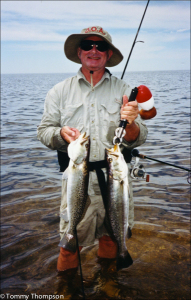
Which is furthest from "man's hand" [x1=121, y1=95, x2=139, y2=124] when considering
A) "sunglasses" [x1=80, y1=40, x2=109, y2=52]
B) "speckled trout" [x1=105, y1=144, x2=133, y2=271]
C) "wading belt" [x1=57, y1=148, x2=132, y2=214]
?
"sunglasses" [x1=80, y1=40, x2=109, y2=52]

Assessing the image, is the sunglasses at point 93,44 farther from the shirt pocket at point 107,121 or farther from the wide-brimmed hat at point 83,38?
the shirt pocket at point 107,121

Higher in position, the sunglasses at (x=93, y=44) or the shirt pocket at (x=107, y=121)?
the sunglasses at (x=93, y=44)

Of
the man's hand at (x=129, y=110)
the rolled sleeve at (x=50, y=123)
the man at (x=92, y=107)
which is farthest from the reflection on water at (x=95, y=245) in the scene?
the man's hand at (x=129, y=110)

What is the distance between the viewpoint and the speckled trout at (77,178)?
3027 millimetres

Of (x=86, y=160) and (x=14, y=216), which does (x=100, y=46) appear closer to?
(x=86, y=160)

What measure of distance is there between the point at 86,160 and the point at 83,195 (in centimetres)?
39

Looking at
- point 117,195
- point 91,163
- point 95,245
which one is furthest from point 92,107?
point 95,245

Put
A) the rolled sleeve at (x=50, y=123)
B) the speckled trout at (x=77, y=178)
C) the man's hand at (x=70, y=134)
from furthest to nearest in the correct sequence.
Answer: the rolled sleeve at (x=50, y=123)
the man's hand at (x=70, y=134)
the speckled trout at (x=77, y=178)

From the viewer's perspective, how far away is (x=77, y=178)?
3.12 metres

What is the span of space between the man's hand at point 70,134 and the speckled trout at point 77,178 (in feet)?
0.46

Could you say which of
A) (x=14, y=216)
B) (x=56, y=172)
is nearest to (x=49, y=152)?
(x=56, y=172)

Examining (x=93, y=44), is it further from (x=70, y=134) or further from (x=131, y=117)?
(x=70, y=134)

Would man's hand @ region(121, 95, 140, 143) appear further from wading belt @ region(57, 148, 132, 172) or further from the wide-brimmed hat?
the wide-brimmed hat

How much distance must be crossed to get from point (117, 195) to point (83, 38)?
219cm
